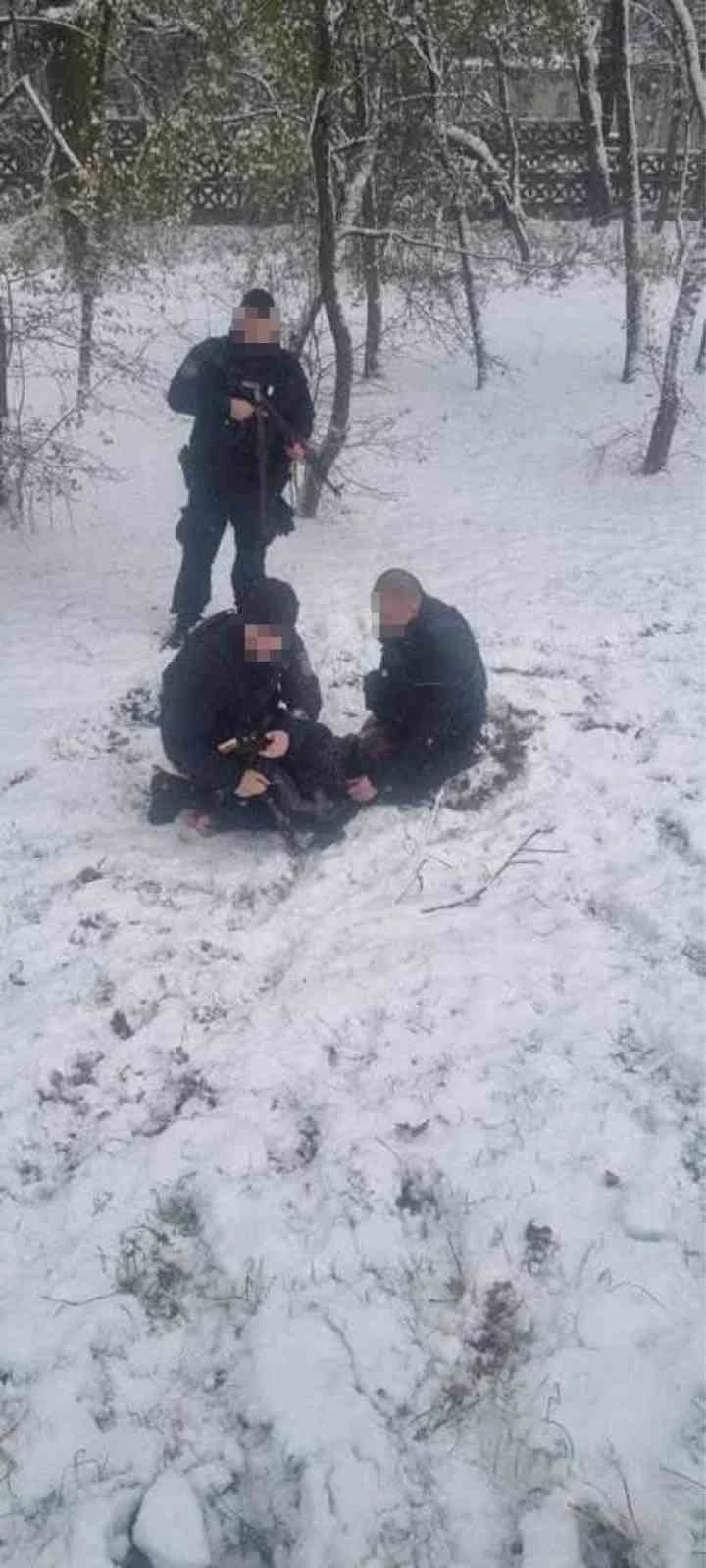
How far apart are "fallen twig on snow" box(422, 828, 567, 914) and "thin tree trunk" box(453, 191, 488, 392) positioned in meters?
7.45

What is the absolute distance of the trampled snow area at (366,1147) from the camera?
2.64 metres

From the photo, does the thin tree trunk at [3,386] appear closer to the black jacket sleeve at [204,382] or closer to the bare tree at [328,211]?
the bare tree at [328,211]

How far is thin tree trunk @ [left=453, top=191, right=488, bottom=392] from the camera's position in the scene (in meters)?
10.6

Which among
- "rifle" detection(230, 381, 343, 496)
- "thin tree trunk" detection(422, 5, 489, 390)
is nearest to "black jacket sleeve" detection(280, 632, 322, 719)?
"rifle" detection(230, 381, 343, 496)

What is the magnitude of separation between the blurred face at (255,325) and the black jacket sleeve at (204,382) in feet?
0.56

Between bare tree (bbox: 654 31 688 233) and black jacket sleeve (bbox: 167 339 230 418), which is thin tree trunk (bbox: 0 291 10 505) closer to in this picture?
black jacket sleeve (bbox: 167 339 230 418)

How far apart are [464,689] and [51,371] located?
579cm

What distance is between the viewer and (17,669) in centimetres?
629

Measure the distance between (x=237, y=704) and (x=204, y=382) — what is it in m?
2.04

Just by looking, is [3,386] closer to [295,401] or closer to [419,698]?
[295,401]

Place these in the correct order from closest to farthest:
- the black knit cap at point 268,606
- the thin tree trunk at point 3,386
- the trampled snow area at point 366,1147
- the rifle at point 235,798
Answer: the trampled snow area at point 366,1147, the black knit cap at point 268,606, the rifle at point 235,798, the thin tree trunk at point 3,386

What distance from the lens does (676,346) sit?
28.0 feet

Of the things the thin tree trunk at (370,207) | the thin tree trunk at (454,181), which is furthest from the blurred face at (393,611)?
the thin tree trunk at (454,181)

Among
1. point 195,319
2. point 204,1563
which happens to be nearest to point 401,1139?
point 204,1563
